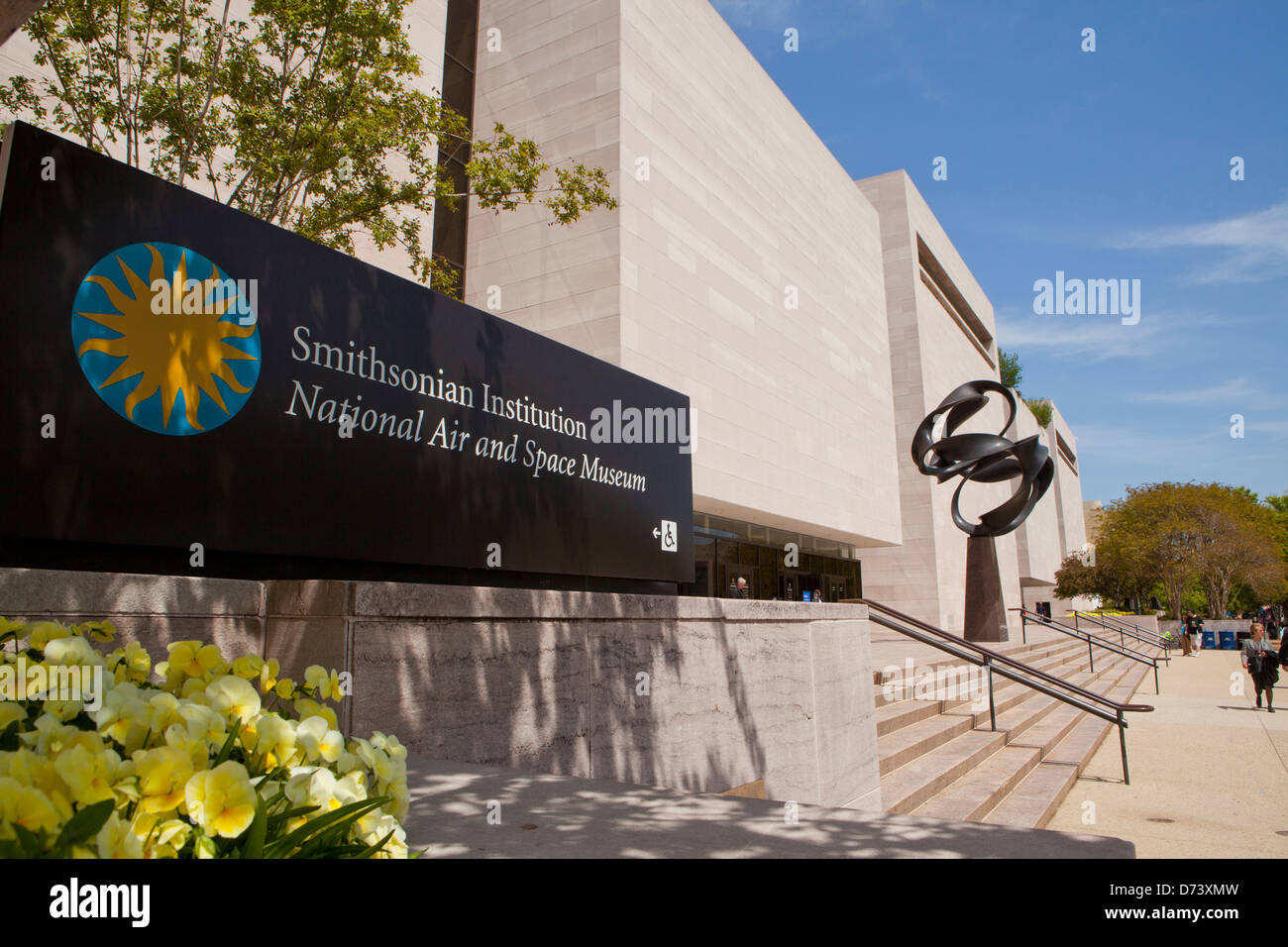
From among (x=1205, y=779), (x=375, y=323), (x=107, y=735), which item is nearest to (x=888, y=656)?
(x=1205, y=779)

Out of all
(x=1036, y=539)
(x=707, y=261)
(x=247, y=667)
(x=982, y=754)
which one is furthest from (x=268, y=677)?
(x=1036, y=539)

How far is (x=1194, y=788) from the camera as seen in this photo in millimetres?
8406

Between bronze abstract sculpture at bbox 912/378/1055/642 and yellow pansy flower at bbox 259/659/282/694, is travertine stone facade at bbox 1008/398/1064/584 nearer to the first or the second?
bronze abstract sculpture at bbox 912/378/1055/642

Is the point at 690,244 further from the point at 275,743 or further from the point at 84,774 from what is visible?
the point at 84,774

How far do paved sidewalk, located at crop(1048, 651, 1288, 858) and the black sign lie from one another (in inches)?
215

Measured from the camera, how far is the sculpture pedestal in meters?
22.1

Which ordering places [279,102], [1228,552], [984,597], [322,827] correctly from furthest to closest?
[1228,552]
[984,597]
[279,102]
[322,827]

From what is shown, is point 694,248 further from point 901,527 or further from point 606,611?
point 901,527

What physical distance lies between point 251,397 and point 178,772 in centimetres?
320

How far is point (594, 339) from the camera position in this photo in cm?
1798

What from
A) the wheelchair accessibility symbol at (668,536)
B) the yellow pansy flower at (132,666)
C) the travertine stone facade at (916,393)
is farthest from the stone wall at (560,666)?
the travertine stone facade at (916,393)

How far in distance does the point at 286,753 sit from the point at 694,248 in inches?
795

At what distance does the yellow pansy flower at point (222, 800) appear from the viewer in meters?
1.29

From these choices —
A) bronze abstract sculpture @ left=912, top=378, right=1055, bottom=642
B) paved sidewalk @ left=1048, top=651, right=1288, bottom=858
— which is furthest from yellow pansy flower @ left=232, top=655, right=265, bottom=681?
bronze abstract sculpture @ left=912, top=378, right=1055, bottom=642
